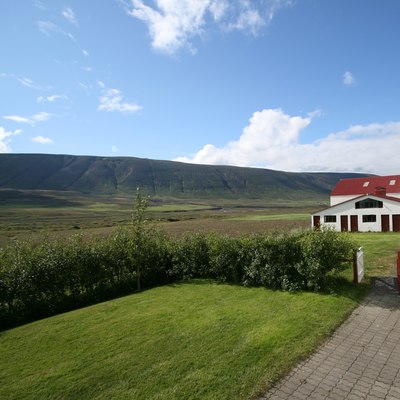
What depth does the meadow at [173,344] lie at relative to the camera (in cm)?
600

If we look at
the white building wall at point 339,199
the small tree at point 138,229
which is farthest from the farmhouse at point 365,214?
the small tree at point 138,229

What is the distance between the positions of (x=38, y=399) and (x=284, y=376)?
4431mm

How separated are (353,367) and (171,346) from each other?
150 inches

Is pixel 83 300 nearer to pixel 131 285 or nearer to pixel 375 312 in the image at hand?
pixel 131 285

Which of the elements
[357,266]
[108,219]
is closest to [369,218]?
[357,266]

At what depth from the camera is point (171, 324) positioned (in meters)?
8.91

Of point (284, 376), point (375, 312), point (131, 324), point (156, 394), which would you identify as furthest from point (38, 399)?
point (375, 312)

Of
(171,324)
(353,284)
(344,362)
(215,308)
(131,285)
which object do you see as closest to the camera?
(344,362)

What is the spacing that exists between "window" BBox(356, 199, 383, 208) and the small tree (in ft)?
110

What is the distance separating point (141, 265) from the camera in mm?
14445

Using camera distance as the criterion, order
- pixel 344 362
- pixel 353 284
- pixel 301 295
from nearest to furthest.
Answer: pixel 344 362 → pixel 301 295 → pixel 353 284

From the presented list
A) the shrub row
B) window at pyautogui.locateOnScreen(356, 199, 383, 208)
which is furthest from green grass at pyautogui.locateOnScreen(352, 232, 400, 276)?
window at pyautogui.locateOnScreen(356, 199, 383, 208)

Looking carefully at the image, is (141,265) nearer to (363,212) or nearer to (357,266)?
(357,266)

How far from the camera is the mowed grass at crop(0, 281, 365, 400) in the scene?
5984 mm
